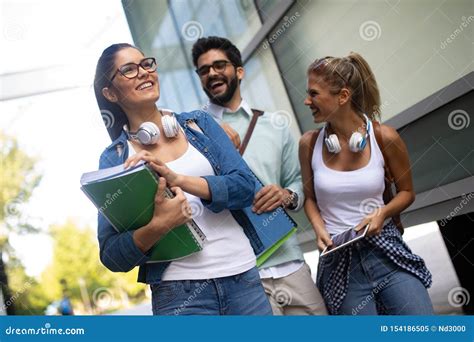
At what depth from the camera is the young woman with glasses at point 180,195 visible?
1.11 meters

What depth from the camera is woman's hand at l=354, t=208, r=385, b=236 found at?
54.9 inches

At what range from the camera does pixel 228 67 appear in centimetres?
167

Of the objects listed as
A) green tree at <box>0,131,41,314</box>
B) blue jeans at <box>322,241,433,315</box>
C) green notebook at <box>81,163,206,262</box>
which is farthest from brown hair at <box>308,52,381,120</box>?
green tree at <box>0,131,41,314</box>

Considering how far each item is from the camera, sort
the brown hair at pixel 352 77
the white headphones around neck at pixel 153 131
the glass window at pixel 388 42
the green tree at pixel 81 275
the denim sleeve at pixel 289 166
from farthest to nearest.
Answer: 1. the green tree at pixel 81 275
2. the glass window at pixel 388 42
3. the denim sleeve at pixel 289 166
4. the brown hair at pixel 352 77
5. the white headphones around neck at pixel 153 131

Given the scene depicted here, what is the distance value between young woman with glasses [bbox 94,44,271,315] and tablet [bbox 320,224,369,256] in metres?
0.24

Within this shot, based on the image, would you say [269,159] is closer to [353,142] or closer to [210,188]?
[353,142]

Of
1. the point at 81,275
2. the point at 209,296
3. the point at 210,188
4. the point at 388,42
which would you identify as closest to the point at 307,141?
the point at 210,188

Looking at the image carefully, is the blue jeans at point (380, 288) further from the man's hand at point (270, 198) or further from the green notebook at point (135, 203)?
the green notebook at point (135, 203)

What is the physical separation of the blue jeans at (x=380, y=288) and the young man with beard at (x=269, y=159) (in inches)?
5.3

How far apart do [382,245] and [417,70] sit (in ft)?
2.53

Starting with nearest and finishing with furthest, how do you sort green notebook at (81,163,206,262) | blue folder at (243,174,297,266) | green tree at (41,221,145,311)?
green notebook at (81,163,206,262) < blue folder at (243,174,297,266) < green tree at (41,221,145,311)

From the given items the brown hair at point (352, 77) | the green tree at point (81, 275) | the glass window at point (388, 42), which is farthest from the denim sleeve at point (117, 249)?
the glass window at point (388, 42)

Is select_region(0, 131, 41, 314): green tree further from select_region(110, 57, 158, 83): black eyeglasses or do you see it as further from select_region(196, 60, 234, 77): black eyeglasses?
select_region(110, 57, 158, 83): black eyeglasses

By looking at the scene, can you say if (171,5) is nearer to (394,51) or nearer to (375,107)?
(394,51)
